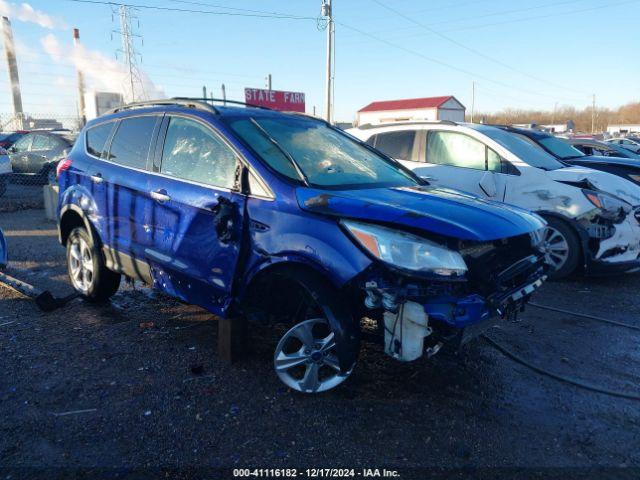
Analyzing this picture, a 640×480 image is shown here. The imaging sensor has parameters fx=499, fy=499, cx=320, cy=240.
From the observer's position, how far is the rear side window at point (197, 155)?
345 cm

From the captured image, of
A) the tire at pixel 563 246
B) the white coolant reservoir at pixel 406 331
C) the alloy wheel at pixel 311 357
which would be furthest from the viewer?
the tire at pixel 563 246

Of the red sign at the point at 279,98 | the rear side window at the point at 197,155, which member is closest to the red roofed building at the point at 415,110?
the red sign at the point at 279,98

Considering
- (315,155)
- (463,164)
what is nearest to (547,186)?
(463,164)

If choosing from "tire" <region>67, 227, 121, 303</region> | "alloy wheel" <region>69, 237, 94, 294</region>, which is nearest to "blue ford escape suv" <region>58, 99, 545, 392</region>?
"tire" <region>67, 227, 121, 303</region>

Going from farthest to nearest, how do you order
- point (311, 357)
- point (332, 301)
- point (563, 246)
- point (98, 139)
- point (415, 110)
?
point (415, 110), point (563, 246), point (98, 139), point (311, 357), point (332, 301)

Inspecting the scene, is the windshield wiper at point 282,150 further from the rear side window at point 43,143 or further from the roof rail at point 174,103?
the rear side window at point 43,143

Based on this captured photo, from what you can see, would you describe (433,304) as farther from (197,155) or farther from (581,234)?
(581,234)

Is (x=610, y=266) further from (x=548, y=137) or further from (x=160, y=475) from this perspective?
(x=160, y=475)

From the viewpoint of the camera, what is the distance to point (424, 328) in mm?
2715

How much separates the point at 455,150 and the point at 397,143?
0.96 m

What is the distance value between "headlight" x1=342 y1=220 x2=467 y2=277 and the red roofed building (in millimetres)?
48717

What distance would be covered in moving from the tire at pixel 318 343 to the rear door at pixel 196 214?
0.56 meters

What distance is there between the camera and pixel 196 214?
11.4 ft

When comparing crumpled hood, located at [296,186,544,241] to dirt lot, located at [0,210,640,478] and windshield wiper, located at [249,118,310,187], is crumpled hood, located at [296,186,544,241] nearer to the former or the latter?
windshield wiper, located at [249,118,310,187]
